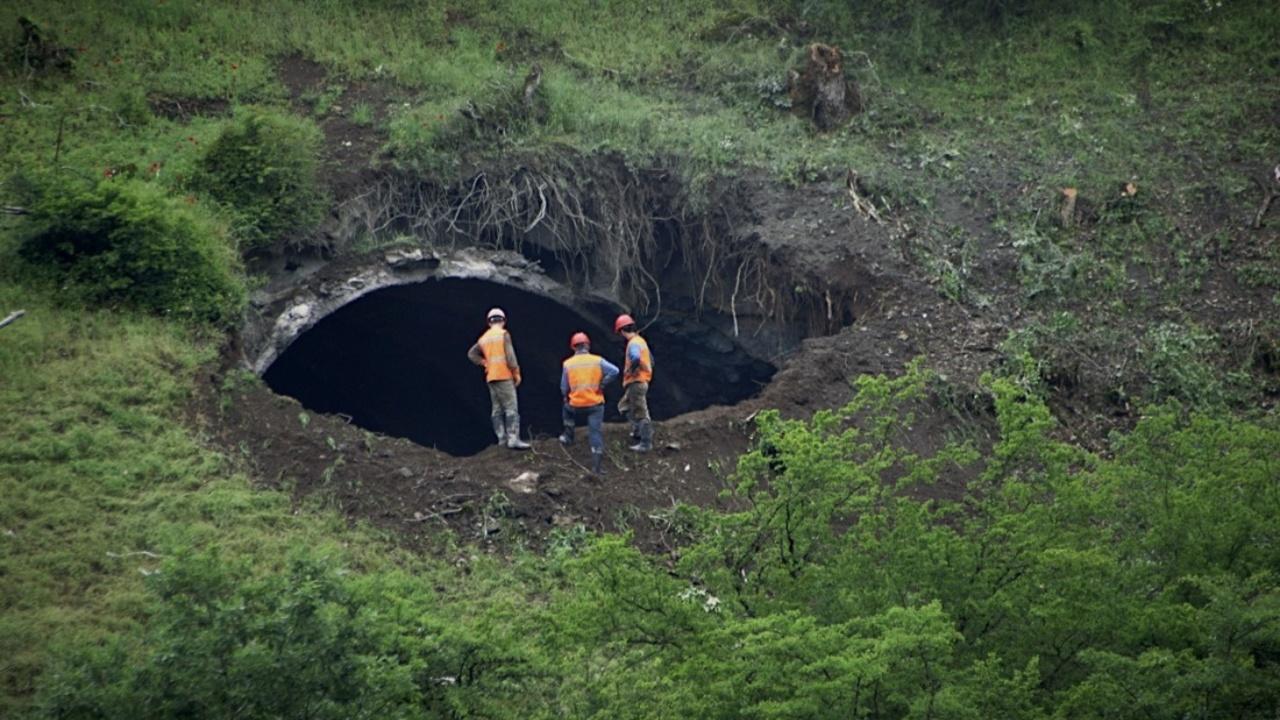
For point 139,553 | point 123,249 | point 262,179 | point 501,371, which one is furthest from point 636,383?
point 123,249

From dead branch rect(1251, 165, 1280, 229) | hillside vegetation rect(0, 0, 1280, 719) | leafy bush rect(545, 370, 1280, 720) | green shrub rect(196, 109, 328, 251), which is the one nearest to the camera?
leafy bush rect(545, 370, 1280, 720)

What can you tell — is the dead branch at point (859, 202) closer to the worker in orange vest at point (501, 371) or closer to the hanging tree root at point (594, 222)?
the hanging tree root at point (594, 222)

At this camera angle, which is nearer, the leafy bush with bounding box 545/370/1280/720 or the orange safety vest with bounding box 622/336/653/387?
the leafy bush with bounding box 545/370/1280/720

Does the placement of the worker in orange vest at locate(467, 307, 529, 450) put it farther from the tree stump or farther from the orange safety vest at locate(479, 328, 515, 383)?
the tree stump

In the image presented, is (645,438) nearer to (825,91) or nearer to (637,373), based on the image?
(637,373)

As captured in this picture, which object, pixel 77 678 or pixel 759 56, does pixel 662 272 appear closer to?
pixel 759 56

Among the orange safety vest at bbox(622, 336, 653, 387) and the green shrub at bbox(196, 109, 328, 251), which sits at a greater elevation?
the green shrub at bbox(196, 109, 328, 251)

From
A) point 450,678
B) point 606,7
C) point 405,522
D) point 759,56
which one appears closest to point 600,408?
point 405,522

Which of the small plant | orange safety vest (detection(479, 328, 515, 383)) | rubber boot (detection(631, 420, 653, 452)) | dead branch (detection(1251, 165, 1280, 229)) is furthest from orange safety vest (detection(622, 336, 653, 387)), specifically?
dead branch (detection(1251, 165, 1280, 229))
